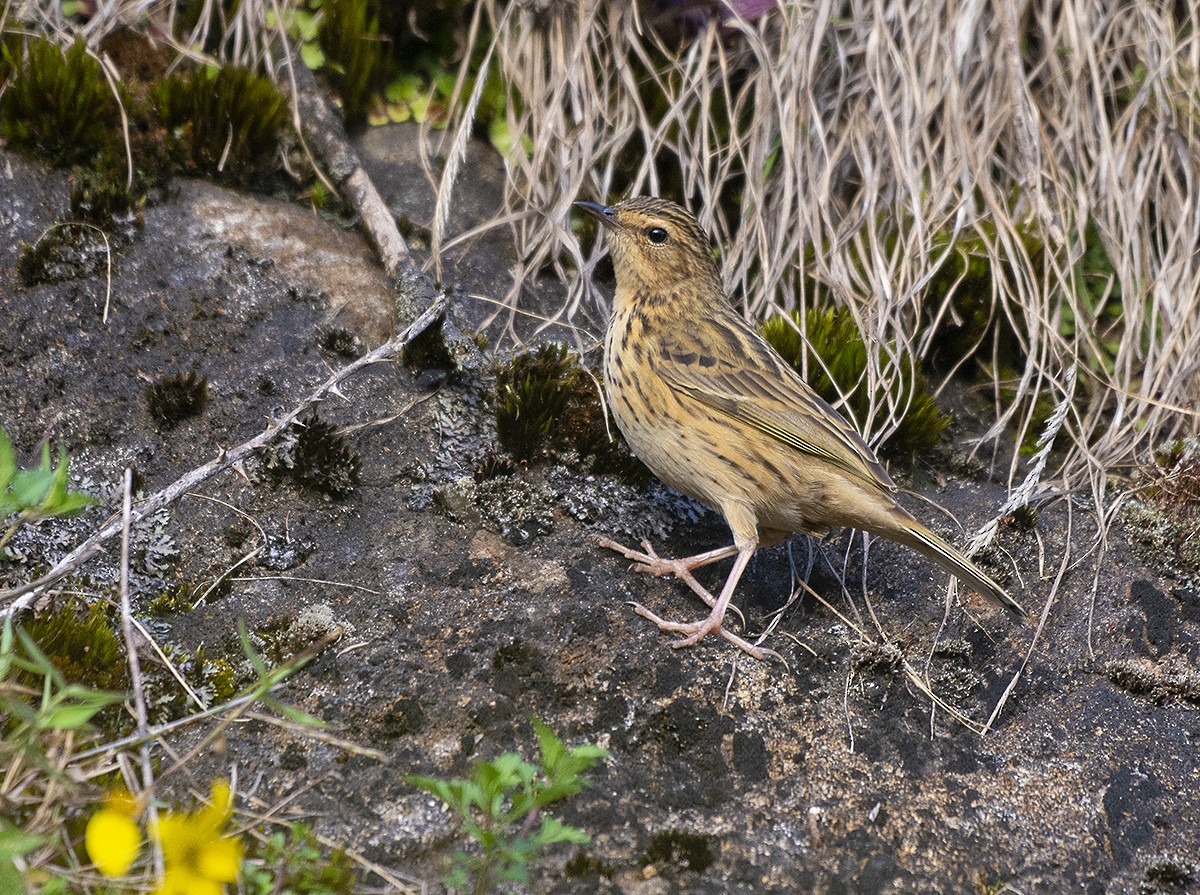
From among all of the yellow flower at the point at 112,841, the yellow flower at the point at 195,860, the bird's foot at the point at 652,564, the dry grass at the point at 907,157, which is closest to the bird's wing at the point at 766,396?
the dry grass at the point at 907,157

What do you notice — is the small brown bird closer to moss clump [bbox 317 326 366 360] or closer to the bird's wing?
the bird's wing

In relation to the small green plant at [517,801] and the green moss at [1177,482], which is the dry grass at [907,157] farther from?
the small green plant at [517,801]

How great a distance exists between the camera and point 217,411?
17.3 ft

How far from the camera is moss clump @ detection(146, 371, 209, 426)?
514 cm

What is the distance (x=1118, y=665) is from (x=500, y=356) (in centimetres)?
324

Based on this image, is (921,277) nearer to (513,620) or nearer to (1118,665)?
(1118,665)

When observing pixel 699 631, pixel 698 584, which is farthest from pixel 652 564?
pixel 699 631

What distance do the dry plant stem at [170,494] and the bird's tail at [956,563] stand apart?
2.38m

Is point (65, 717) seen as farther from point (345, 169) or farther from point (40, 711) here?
point (345, 169)

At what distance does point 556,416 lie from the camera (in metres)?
5.52

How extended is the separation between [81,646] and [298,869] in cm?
134

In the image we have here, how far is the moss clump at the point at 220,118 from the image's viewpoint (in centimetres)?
611

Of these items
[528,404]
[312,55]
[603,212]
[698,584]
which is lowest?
[698,584]

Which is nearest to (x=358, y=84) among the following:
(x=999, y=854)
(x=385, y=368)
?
(x=385, y=368)
